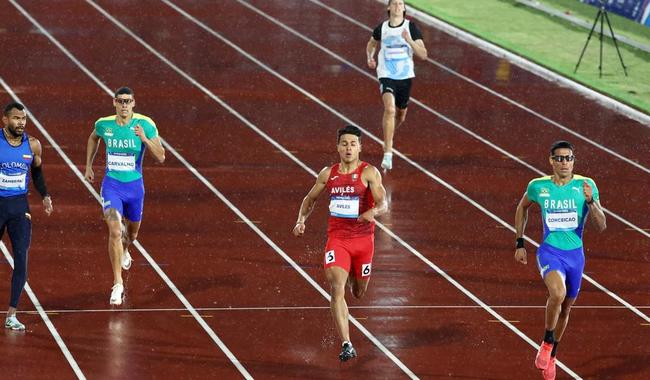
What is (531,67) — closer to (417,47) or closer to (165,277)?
(417,47)

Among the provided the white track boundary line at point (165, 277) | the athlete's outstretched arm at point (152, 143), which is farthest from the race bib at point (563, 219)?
the athlete's outstretched arm at point (152, 143)

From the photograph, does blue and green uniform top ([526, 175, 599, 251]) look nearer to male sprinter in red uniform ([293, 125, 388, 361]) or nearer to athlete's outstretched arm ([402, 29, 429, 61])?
male sprinter in red uniform ([293, 125, 388, 361])

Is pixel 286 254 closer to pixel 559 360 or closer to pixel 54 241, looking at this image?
pixel 54 241

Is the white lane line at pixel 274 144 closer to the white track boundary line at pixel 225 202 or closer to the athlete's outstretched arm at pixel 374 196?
the white track boundary line at pixel 225 202

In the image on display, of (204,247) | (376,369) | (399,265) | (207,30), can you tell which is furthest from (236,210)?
(207,30)

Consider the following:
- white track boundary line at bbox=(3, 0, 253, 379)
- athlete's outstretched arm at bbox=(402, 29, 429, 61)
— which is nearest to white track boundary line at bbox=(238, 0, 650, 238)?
athlete's outstretched arm at bbox=(402, 29, 429, 61)

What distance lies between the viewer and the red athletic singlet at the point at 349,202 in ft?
38.1

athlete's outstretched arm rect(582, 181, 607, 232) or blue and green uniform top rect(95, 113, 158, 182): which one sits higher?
athlete's outstretched arm rect(582, 181, 607, 232)

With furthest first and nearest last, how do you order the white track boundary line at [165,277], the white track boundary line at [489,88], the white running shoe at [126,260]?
the white track boundary line at [489,88], the white running shoe at [126,260], the white track boundary line at [165,277]

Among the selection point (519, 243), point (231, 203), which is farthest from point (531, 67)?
point (519, 243)

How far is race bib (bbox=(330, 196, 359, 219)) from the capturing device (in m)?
11.6

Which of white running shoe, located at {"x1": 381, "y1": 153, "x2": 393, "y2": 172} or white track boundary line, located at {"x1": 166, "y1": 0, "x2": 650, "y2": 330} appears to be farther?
white running shoe, located at {"x1": 381, "y1": 153, "x2": 393, "y2": 172}

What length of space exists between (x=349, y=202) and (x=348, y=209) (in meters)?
0.06

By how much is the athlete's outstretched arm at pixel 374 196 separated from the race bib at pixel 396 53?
6364mm
